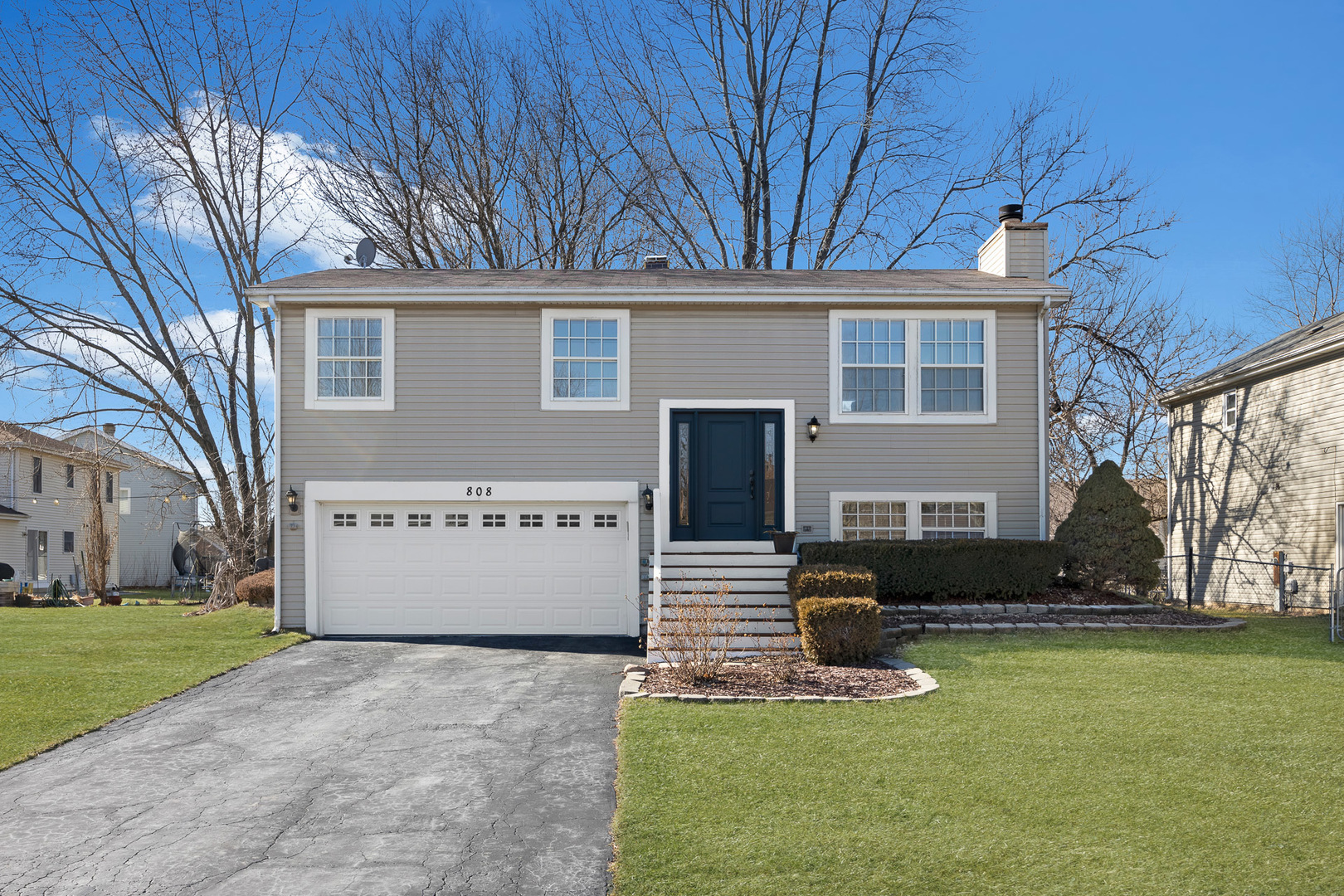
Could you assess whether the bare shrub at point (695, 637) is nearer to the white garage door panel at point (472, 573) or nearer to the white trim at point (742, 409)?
the white trim at point (742, 409)

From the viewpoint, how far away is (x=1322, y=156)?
21172mm

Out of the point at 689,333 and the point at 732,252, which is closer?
the point at 689,333

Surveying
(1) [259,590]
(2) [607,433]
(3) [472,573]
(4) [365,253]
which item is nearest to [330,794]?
(3) [472,573]

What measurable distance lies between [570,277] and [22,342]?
1294cm

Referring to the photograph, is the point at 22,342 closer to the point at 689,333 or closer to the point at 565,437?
the point at 565,437

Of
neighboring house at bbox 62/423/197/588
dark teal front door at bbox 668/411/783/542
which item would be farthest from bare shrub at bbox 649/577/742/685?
neighboring house at bbox 62/423/197/588

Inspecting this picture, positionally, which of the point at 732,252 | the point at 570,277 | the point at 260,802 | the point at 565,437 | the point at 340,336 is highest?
the point at 732,252

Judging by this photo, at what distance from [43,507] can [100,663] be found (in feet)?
69.4

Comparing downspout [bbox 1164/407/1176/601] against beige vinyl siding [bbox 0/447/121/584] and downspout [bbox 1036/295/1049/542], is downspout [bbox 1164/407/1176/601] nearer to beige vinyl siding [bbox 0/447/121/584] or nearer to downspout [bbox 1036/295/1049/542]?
downspout [bbox 1036/295/1049/542]

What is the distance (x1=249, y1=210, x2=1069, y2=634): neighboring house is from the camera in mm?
12281

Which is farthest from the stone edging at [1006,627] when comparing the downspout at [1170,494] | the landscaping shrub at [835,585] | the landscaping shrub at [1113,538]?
the downspout at [1170,494]

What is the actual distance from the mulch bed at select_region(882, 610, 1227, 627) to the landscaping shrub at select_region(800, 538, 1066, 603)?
1.67 feet

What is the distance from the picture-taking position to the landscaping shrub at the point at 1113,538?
472 inches

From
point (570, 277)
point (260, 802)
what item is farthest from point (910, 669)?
point (570, 277)
